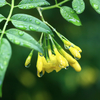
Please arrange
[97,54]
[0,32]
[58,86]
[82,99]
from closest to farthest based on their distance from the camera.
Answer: [0,32]
[97,54]
[58,86]
[82,99]

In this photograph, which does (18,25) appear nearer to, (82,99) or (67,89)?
(67,89)

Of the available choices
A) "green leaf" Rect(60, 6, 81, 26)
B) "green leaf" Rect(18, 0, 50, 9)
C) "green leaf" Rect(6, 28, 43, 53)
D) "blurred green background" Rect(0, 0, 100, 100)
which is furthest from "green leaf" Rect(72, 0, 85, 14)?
"blurred green background" Rect(0, 0, 100, 100)

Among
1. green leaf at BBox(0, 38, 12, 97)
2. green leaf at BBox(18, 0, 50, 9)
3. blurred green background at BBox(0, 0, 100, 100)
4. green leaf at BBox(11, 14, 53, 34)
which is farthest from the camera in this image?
blurred green background at BBox(0, 0, 100, 100)

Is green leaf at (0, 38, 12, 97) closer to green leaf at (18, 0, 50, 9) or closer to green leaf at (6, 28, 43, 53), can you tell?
green leaf at (6, 28, 43, 53)

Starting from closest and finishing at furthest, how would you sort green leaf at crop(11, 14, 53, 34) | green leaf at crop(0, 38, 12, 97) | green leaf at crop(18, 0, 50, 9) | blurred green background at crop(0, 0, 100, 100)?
1. green leaf at crop(0, 38, 12, 97)
2. green leaf at crop(11, 14, 53, 34)
3. green leaf at crop(18, 0, 50, 9)
4. blurred green background at crop(0, 0, 100, 100)

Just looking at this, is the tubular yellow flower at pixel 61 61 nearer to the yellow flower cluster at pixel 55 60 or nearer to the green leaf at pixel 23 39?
the yellow flower cluster at pixel 55 60

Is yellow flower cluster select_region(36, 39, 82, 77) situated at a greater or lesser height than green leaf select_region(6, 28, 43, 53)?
lesser

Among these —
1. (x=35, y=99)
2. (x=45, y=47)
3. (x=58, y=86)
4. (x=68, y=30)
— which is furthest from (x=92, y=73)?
(x=45, y=47)
